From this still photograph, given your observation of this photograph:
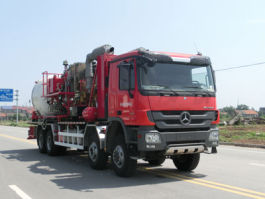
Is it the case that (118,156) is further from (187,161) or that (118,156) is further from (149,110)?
(187,161)

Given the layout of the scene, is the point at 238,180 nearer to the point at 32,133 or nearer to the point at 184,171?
the point at 184,171

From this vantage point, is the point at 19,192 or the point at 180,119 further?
the point at 180,119

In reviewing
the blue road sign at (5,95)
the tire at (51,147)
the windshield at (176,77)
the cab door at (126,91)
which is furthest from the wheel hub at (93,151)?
the blue road sign at (5,95)

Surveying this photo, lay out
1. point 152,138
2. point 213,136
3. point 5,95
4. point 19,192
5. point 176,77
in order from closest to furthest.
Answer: point 19,192
point 152,138
point 176,77
point 213,136
point 5,95

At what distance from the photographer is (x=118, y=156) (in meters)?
8.10

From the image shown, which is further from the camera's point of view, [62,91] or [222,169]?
[62,91]

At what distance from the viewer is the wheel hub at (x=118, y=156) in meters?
7.97

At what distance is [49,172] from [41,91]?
6.06 m

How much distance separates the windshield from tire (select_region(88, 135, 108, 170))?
8.59 feet

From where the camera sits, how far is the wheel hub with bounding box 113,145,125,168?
7971 millimetres

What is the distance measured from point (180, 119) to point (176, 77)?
98 cm

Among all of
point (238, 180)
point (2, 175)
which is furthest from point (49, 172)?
point (238, 180)

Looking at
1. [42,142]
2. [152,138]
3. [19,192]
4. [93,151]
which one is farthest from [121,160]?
[42,142]

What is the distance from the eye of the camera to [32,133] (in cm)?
1551
